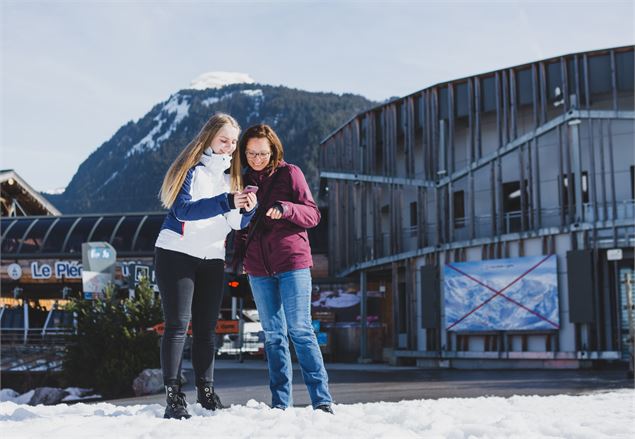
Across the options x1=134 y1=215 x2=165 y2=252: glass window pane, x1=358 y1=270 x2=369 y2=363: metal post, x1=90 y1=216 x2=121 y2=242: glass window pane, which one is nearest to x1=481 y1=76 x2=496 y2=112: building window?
x1=358 y1=270 x2=369 y2=363: metal post

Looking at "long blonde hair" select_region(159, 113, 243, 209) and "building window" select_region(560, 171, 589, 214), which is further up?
"building window" select_region(560, 171, 589, 214)

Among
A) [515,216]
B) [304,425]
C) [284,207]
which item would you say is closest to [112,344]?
[284,207]

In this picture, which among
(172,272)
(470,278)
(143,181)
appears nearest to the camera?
(172,272)

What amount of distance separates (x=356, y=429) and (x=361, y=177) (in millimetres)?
24989

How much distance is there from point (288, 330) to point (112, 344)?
1179cm

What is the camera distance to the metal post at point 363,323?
2712cm

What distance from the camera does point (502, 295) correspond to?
2305 cm

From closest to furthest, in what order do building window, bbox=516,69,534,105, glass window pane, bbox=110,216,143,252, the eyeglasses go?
the eyeglasses, building window, bbox=516,69,534,105, glass window pane, bbox=110,216,143,252

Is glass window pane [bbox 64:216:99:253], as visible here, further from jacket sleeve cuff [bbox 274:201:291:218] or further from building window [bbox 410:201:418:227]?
jacket sleeve cuff [bbox 274:201:291:218]

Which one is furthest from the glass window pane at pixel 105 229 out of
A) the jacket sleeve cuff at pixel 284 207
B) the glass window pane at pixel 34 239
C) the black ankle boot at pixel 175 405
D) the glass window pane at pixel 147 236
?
the jacket sleeve cuff at pixel 284 207

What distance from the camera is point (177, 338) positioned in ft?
16.9

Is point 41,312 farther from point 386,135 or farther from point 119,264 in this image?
point 386,135

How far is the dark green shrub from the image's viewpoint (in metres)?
16.0

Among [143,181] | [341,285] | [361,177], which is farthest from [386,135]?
[143,181]
